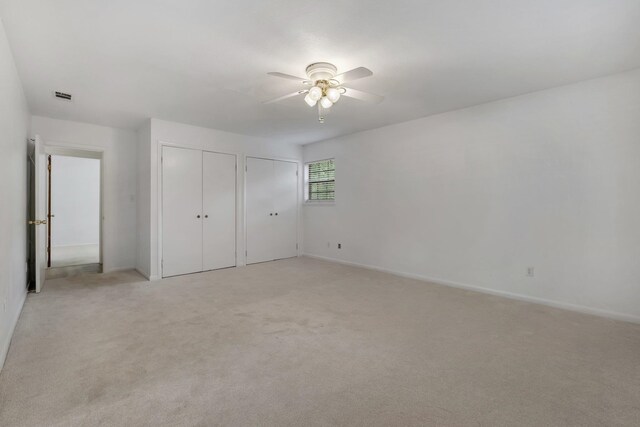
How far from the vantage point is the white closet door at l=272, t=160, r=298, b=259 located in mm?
6008

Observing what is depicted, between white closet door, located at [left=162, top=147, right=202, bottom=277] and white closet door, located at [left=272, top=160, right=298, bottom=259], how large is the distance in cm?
153

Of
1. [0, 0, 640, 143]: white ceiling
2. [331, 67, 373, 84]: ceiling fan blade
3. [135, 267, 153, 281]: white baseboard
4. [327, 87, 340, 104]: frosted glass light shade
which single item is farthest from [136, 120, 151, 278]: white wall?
[331, 67, 373, 84]: ceiling fan blade

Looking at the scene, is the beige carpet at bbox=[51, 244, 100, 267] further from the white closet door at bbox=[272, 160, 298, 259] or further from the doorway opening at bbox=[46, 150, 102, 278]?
the white closet door at bbox=[272, 160, 298, 259]

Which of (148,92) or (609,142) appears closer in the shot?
(609,142)

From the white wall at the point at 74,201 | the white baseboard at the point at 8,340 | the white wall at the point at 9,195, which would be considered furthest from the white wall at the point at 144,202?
the white wall at the point at 74,201

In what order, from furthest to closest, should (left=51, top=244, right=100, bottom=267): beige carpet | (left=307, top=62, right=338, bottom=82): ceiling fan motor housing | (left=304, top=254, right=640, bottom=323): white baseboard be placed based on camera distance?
(left=51, top=244, right=100, bottom=267): beige carpet → (left=304, top=254, right=640, bottom=323): white baseboard → (left=307, top=62, right=338, bottom=82): ceiling fan motor housing

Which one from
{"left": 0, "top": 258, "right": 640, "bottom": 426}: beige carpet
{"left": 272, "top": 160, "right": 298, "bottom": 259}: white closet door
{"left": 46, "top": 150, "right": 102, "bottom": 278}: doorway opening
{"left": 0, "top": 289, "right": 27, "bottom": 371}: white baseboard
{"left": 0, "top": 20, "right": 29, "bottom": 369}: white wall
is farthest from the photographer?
{"left": 46, "top": 150, "right": 102, "bottom": 278}: doorway opening

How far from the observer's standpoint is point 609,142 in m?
3.01

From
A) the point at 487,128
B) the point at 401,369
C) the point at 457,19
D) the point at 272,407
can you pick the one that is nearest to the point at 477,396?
the point at 401,369

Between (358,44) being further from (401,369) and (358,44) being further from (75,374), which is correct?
(75,374)

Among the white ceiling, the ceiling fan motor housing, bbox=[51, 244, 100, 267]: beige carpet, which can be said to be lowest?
bbox=[51, 244, 100, 267]: beige carpet

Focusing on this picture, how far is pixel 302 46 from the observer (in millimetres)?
2418

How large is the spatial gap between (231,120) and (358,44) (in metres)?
2.72

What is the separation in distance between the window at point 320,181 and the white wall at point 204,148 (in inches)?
15.1
